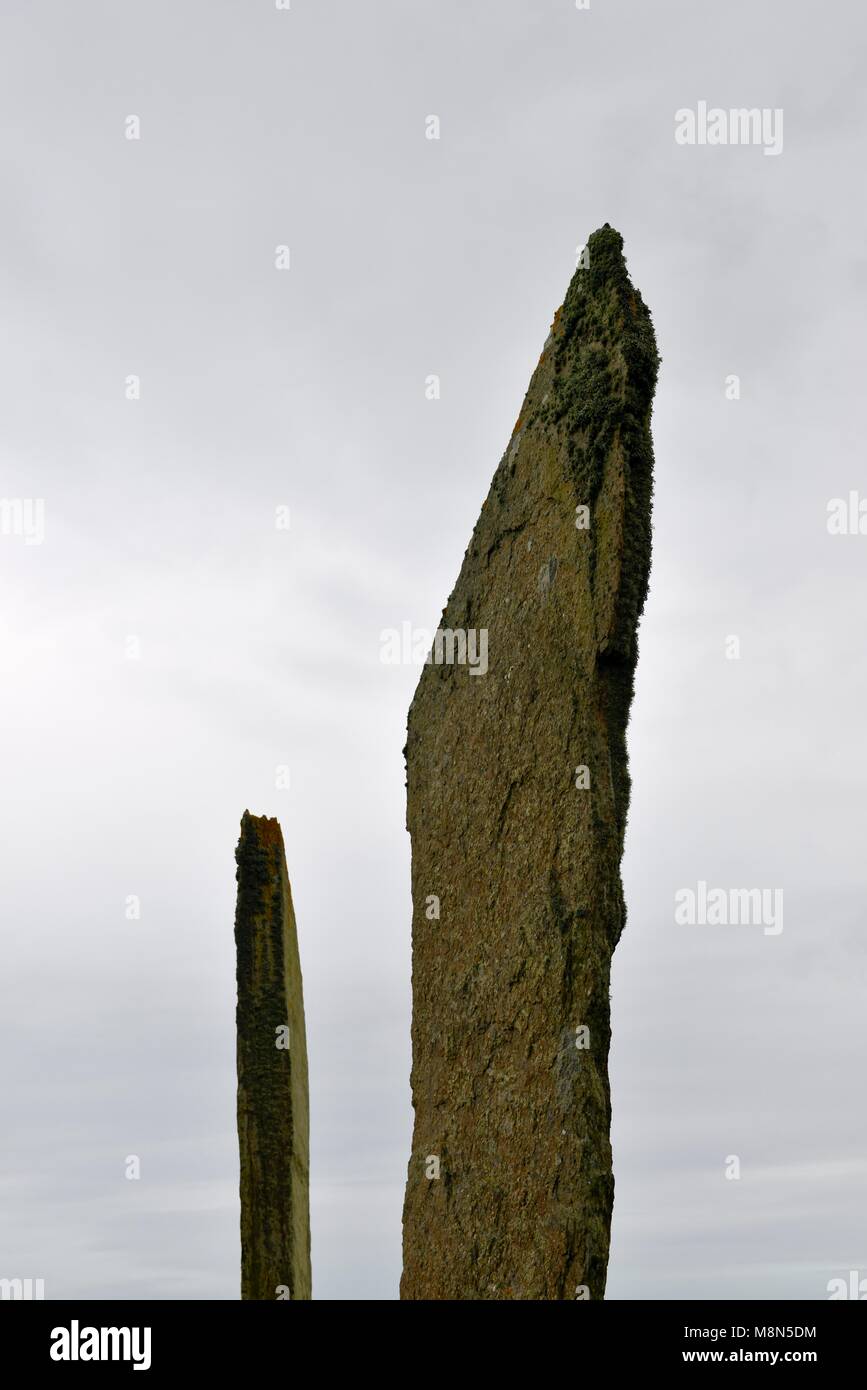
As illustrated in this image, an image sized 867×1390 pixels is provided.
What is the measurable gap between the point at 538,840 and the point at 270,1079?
347 centimetres

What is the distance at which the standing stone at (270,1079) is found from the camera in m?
10.0

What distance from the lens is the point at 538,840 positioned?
753 cm

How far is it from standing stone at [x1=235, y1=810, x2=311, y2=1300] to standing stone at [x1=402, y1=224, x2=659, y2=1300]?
203 centimetres

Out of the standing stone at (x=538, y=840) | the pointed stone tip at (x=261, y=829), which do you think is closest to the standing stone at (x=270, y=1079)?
the pointed stone tip at (x=261, y=829)

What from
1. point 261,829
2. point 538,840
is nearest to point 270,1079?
point 261,829

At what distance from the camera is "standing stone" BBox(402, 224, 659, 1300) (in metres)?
7.09

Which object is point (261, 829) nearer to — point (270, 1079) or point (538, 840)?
point (270, 1079)

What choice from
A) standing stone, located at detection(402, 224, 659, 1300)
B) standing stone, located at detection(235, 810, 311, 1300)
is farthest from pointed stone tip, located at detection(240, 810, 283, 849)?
standing stone, located at detection(402, 224, 659, 1300)

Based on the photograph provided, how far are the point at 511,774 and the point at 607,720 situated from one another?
2.03ft

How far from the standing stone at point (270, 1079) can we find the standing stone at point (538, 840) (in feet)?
6.65

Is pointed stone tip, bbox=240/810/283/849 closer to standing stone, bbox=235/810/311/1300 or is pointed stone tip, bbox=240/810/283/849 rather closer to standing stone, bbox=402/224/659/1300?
standing stone, bbox=235/810/311/1300

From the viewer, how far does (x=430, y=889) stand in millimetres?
8453
